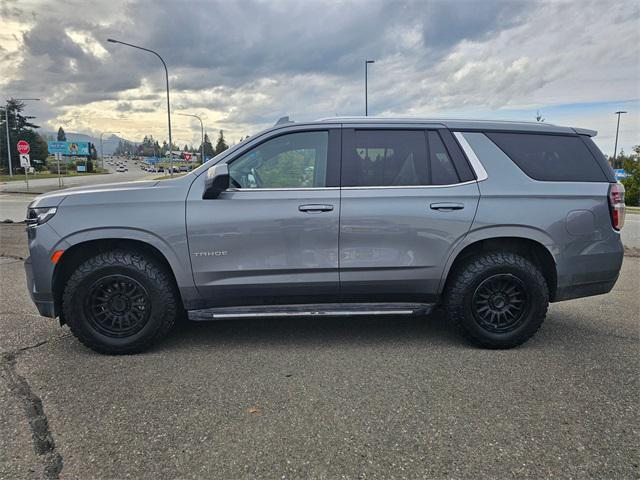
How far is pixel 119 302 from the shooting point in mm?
3578

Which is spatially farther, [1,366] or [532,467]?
[1,366]

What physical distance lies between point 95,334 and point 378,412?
2.29m

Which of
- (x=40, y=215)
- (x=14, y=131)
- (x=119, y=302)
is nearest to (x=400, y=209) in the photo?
(x=119, y=302)

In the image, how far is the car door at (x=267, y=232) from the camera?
351 cm

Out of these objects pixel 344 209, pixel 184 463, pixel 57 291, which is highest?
pixel 344 209

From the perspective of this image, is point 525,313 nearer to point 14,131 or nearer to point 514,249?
point 514,249

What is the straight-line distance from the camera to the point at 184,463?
7.57 ft

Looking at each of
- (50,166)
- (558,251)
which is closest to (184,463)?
(558,251)

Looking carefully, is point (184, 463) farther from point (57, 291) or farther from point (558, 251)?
point (558, 251)

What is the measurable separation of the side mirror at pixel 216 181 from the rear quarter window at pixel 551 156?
221cm

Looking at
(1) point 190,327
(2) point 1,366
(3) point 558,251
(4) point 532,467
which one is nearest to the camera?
(4) point 532,467

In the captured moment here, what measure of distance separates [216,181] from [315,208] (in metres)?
0.79

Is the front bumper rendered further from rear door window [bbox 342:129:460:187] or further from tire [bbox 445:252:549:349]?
tire [bbox 445:252:549:349]

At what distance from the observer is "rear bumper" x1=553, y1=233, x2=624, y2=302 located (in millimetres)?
3688
